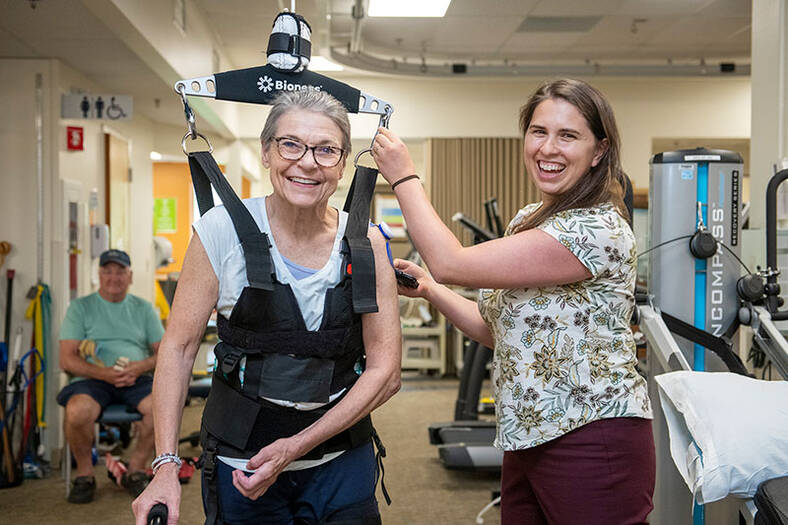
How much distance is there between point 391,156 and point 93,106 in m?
3.75

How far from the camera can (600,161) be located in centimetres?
165

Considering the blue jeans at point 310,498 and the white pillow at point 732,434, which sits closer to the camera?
the blue jeans at point 310,498

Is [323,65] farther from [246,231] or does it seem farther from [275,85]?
[246,231]

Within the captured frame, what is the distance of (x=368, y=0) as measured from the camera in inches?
225

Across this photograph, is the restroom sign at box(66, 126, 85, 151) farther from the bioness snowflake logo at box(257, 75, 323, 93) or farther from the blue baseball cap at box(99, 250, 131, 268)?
the bioness snowflake logo at box(257, 75, 323, 93)

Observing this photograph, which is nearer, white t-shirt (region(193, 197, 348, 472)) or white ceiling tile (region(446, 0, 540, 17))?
white t-shirt (region(193, 197, 348, 472))

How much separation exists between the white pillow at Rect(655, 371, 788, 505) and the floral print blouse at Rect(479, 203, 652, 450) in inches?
16.7

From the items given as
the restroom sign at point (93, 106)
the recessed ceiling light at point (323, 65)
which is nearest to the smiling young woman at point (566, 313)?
the restroom sign at point (93, 106)

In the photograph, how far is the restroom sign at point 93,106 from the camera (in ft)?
16.0

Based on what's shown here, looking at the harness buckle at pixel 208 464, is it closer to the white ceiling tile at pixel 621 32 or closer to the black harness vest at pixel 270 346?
the black harness vest at pixel 270 346

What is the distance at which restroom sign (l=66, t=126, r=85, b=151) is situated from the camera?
16.5 feet

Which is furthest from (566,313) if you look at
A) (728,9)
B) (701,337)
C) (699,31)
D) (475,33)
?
(699,31)

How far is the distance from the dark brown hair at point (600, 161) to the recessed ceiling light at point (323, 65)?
5.65m

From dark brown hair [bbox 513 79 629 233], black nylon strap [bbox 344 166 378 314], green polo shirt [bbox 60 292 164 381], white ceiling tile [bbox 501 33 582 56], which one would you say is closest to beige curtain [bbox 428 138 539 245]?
white ceiling tile [bbox 501 33 582 56]
